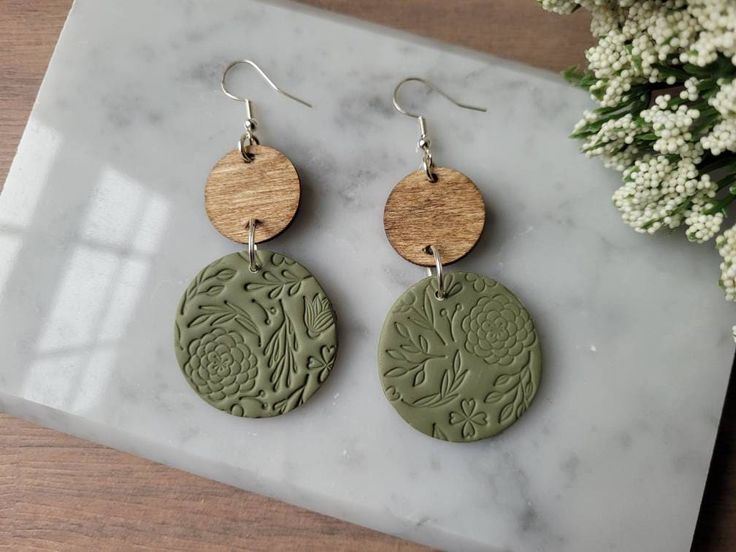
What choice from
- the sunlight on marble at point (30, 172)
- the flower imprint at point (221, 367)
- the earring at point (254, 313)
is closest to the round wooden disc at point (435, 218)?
the earring at point (254, 313)

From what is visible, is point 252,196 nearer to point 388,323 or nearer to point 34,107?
point 388,323

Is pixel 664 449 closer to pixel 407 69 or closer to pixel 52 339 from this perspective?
pixel 407 69

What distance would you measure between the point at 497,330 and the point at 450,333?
0.07m

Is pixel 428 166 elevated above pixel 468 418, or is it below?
above

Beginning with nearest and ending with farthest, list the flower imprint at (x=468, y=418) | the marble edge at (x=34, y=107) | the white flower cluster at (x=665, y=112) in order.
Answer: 1. the white flower cluster at (x=665, y=112)
2. the flower imprint at (x=468, y=418)
3. the marble edge at (x=34, y=107)

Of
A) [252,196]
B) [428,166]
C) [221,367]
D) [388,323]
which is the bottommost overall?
[221,367]

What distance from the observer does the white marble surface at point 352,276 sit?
1.06 metres

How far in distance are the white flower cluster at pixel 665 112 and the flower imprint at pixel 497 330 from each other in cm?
21

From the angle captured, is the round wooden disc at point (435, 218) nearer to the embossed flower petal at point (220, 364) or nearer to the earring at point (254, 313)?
the earring at point (254, 313)

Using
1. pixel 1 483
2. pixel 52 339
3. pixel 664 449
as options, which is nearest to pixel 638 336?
pixel 664 449

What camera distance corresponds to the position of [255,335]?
106 centimetres

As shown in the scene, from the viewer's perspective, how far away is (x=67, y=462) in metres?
1.15

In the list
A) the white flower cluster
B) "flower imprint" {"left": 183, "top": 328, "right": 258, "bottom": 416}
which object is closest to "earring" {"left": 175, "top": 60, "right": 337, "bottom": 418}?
"flower imprint" {"left": 183, "top": 328, "right": 258, "bottom": 416}

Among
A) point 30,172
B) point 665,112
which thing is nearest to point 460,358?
point 665,112
